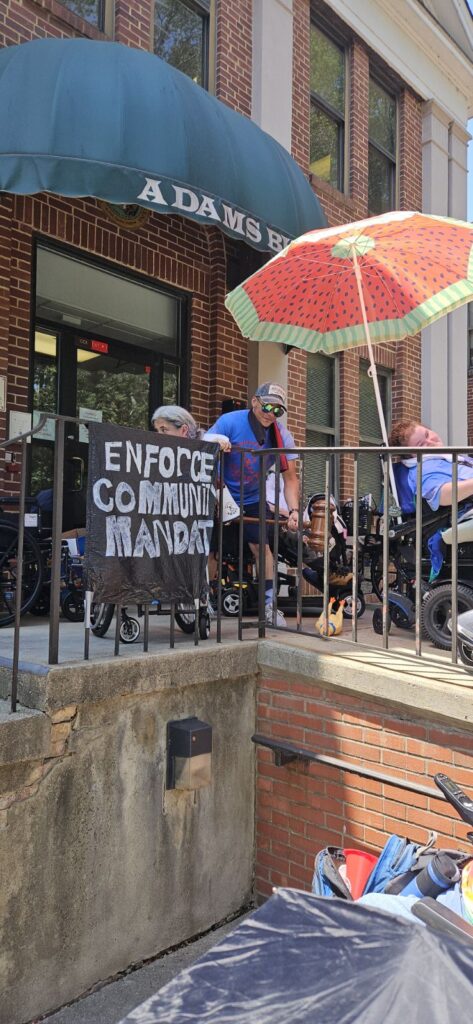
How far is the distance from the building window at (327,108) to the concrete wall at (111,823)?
22.5 ft

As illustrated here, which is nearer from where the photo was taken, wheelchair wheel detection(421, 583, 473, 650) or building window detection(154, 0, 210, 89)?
wheelchair wheel detection(421, 583, 473, 650)

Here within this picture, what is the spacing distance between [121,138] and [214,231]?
2.46m

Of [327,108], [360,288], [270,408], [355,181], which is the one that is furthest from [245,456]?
[327,108]

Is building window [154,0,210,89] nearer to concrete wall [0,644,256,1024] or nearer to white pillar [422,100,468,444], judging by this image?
white pillar [422,100,468,444]

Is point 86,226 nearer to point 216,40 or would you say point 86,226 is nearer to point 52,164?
point 52,164

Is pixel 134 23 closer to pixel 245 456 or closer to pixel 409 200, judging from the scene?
pixel 245 456

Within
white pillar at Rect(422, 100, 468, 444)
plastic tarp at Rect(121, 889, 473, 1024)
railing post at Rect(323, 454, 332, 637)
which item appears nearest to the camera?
plastic tarp at Rect(121, 889, 473, 1024)

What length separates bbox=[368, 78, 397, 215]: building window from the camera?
9.66 meters

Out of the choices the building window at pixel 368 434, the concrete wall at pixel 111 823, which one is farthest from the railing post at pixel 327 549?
the building window at pixel 368 434

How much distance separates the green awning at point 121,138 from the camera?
4.48m

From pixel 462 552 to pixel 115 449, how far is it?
217 cm

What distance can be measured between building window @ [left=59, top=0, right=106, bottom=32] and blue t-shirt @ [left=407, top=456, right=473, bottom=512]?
4.61 m

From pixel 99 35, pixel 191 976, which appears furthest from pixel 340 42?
pixel 191 976

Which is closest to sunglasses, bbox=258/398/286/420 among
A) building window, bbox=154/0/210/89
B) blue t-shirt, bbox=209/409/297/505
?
blue t-shirt, bbox=209/409/297/505
